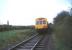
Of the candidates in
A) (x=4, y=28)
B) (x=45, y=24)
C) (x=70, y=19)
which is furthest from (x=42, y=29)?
(x=70, y=19)

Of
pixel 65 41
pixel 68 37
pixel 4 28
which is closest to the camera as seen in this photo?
pixel 68 37

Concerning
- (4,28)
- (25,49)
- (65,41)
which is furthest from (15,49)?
(4,28)

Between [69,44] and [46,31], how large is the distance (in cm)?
2392

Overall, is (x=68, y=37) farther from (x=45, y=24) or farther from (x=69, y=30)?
(x=45, y=24)

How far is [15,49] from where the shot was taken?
14.2m

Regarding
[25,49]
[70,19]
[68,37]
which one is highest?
[70,19]

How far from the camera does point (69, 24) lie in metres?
11.8

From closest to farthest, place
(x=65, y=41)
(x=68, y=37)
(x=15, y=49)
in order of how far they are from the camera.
A: (x=68, y=37), (x=65, y=41), (x=15, y=49)

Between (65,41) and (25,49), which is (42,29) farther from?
(65,41)

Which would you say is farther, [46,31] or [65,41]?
[46,31]

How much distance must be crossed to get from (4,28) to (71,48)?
23.5 m

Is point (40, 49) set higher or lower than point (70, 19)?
lower

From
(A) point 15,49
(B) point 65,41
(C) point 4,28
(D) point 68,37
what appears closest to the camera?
(D) point 68,37

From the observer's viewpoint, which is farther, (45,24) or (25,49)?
(45,24)
